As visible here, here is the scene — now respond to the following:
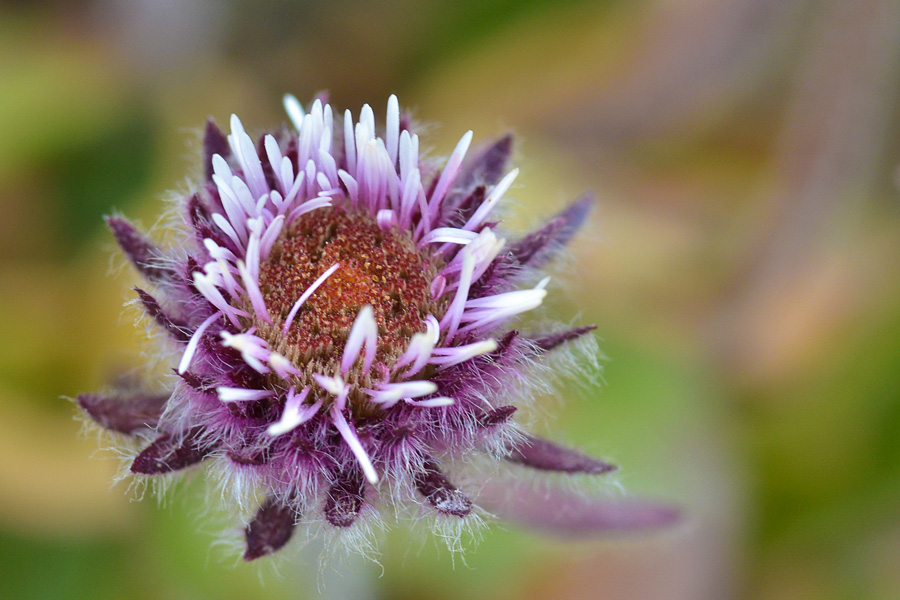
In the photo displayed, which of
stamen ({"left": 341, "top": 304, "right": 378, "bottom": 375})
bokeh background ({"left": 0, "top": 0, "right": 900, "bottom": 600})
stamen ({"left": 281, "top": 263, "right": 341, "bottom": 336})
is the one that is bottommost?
stamen ({"left": 341, "top": 304, "right": 378, "bottom": 375})

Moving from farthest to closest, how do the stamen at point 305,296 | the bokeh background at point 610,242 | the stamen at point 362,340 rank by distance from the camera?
the bokeh background at point 610,242 → the stamen at point 305,296 → the stamen at point 362,340

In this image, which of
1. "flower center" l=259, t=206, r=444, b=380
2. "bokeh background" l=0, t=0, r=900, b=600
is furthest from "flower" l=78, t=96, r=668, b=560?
"bokeh background" l=0, t=0, r=900, b=600

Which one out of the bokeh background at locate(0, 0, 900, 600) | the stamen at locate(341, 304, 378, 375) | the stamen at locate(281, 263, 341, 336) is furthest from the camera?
the bokeh background at locate(0, 0, 900, 600)

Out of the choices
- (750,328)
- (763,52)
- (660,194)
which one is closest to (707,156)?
(660,194)

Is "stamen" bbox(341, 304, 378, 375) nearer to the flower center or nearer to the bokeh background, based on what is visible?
the flower center

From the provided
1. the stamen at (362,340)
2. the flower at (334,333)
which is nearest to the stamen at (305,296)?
the flower at (334,333)

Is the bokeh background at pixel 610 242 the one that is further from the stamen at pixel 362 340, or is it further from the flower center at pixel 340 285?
the stamen at pixel 362 340

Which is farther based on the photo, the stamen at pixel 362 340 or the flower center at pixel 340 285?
the flower center at pixel 340 285

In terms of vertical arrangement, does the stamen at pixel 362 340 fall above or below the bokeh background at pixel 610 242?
below
